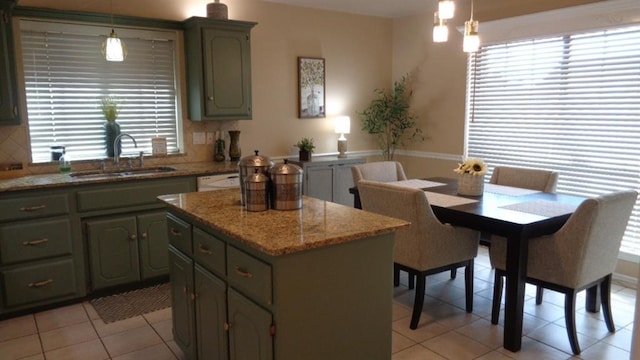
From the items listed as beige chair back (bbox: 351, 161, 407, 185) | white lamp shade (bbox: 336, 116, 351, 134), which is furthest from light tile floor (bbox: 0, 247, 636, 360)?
white lamp shade (bbox: 336, 116, 351, 134)

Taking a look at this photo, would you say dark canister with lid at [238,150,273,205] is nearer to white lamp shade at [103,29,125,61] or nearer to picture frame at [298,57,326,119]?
white lamp shade at [103,29,125,61]

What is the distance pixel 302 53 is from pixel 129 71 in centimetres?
183

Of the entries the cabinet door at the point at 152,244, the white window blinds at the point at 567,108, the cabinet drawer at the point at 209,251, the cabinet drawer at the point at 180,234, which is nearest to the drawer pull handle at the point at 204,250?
the cabinet drawer at the point at 209,251

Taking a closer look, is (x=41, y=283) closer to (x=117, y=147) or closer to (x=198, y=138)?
(x=117, y=147)

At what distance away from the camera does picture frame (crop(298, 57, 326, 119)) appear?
205 inches

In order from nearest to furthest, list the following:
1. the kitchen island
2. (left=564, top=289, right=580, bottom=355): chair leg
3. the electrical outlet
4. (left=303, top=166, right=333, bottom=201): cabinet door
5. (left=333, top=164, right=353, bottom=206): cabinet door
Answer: the kitchen island
(left=564, top=289, right=580, bottom=355): chair leg
the electrical outlet
(left=303, top=166, right=333, bottom=201): cabinet door
(left=333, top=164, right=353, bottom=206): cabinet door

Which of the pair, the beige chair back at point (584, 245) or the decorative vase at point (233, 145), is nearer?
the beige chair back at point (584, 245)

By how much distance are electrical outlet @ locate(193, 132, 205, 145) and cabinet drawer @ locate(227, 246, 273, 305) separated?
2739 millimetres

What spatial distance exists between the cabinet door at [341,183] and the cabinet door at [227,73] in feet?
3.98

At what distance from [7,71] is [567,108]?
176 inches

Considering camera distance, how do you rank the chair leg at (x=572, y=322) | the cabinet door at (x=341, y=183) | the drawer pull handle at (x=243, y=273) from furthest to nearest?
the cabinet door at (x=341, y=183) → the chair leg at (x=572, y=322) → the drawer pull handle at (x=243, y=273)

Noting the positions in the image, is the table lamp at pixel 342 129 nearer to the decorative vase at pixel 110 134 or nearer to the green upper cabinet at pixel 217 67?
the green upper cabinet at pixel 217 67

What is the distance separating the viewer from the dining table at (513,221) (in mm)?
2742

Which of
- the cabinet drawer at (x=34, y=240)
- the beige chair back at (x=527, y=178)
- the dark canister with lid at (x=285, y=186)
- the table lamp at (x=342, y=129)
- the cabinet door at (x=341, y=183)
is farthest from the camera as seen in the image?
the table lamp at (x=342, y=129)
